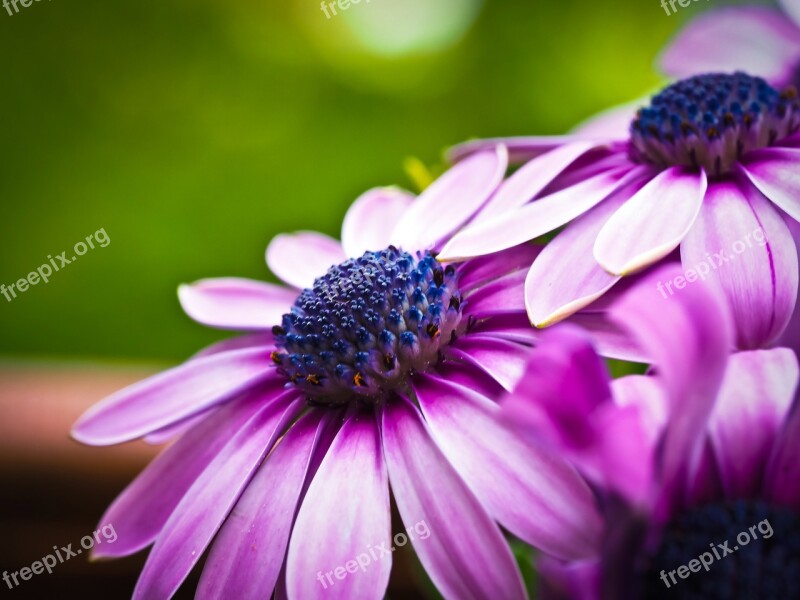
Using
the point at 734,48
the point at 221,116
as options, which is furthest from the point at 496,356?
the point at 221,116

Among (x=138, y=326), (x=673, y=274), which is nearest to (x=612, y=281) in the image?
(x=673, y=274)

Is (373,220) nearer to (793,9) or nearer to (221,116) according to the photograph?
(793,9)

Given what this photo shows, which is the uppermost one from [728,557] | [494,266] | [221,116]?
[221,116]

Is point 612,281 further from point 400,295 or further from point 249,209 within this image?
point 249,209

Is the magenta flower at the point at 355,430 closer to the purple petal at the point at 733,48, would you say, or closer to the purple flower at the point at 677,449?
the purple flower at the point at 677,449

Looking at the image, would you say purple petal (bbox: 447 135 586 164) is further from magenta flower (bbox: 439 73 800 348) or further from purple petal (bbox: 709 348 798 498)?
purple petal (bbox: 709 348 798 498)

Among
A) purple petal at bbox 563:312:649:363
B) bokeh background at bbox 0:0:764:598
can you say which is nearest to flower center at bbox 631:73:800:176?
purple petal at bbox 563:312:649:363

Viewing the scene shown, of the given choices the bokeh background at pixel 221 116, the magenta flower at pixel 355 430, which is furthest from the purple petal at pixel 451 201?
the bokeh background at pixel 221 116
